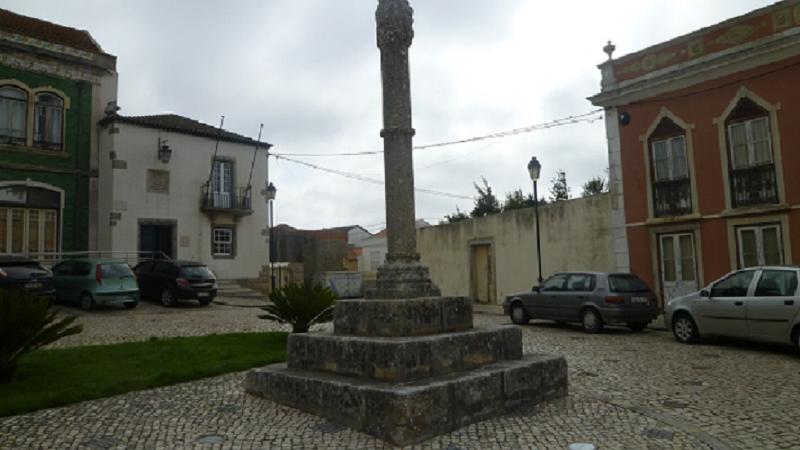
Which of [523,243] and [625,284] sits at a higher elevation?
[523,243]

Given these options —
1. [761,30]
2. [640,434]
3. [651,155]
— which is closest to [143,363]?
[640,434]

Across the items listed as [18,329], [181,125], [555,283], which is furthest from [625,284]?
[181,125]

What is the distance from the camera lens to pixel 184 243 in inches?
904

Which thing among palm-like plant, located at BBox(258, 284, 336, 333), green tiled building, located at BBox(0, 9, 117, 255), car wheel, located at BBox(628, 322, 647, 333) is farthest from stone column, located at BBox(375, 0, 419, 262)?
green tiled building, located at BBox(0, 9, 117, 255)

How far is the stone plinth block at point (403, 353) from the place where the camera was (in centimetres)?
491

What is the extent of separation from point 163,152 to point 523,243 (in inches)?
565

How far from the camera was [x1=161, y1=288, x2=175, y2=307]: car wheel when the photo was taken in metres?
17.4

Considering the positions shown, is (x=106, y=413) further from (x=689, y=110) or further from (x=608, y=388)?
(x=689, y=110)

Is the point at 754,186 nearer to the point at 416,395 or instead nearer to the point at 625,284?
the point at 625,284

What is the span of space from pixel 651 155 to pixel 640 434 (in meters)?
12.3

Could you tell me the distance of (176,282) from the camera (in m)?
17.2

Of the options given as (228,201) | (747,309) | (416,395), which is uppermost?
(228,201)

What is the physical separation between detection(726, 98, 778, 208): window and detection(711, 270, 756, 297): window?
417cm

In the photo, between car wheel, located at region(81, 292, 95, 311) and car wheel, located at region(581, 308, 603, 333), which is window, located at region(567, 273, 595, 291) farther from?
car wheel, located at region(81, 292, 95, 311)
